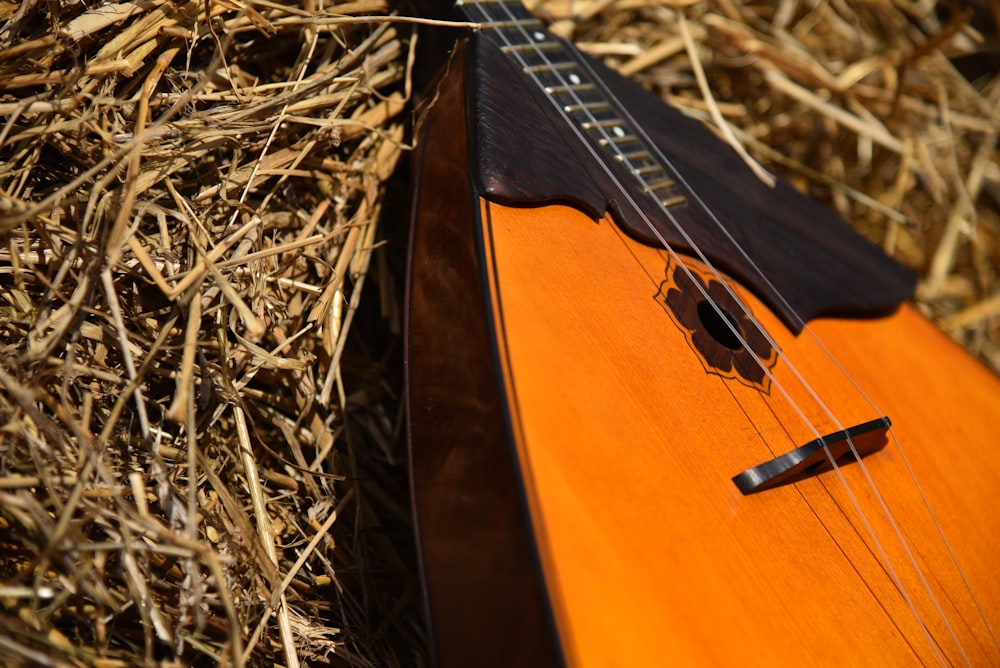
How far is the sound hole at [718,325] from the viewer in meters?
0.77

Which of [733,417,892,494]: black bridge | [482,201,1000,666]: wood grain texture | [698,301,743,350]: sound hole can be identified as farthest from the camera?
[698,301,743,350]: sound hole

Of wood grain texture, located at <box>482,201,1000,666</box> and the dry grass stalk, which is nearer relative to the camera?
→ wood grain texture, located at <box>482,201,1000,666</box>

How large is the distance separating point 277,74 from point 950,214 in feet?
4.33

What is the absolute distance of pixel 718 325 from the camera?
783 mm

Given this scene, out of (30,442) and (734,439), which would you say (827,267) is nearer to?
(734,439)

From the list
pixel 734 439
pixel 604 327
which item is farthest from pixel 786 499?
pixel 604 327

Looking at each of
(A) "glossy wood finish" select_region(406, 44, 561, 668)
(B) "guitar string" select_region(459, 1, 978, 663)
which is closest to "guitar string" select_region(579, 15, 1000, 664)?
(B) "guitar string" select_region(459, 1, 978, 663)

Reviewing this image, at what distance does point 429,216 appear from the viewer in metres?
0.76

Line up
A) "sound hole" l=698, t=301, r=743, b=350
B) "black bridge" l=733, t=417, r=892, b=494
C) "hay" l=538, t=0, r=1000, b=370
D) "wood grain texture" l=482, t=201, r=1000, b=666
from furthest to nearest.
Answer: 1. "hay" l=538, t=0, r=1000, b=370
2. "sound hole" l=698, t=301, r=743, b=350
3. "black bridge" l=733, t=417, r=892, b=494
4. "wood grain texture" l=482, t=201, r=1000, b=666

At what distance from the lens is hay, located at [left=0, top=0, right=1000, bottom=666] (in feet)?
2.15

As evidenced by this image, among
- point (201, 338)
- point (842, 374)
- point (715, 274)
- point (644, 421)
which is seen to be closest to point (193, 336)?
point (201, 338)

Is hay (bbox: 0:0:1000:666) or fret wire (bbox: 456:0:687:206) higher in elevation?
fret wire (bbox: 456:0:687:206)

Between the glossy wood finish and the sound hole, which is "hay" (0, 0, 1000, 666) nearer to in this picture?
the glossy wood finish

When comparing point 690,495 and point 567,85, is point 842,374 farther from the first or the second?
point 567,85
